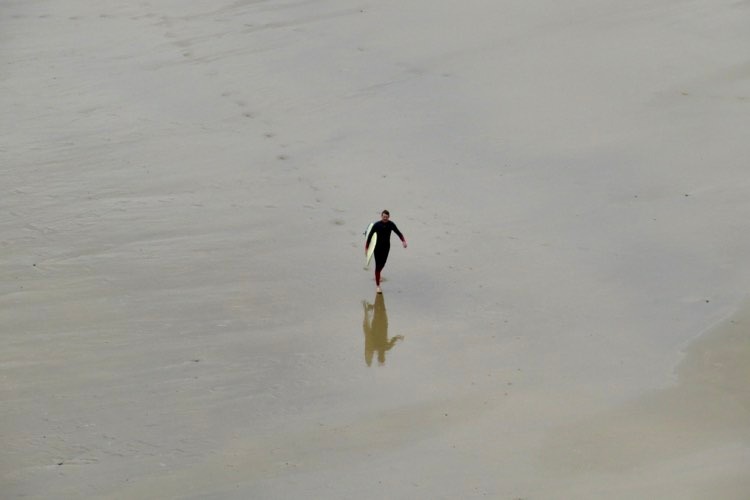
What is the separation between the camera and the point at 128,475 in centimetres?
1119

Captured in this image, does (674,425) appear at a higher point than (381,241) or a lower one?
lower

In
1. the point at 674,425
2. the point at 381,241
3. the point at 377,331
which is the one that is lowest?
the point at 674,425

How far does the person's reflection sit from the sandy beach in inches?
1.3

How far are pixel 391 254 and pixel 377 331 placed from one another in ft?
6.67

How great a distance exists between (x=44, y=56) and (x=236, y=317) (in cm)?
1050

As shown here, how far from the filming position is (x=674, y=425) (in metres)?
11.8

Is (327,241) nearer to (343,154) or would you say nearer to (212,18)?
(343,154)

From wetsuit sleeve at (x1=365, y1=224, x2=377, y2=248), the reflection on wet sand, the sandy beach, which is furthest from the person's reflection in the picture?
the reflection on wet sand

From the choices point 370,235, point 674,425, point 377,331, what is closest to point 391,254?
point 370,235

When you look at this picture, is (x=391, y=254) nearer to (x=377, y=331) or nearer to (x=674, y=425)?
(x=377, y=331)

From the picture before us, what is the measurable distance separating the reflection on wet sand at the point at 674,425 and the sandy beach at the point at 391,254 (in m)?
0.03

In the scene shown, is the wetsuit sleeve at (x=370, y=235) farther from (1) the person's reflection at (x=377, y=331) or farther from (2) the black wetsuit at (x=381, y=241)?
(1) the person's reflection at (x=377, y=331)

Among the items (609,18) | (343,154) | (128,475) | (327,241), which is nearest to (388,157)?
(343,154)

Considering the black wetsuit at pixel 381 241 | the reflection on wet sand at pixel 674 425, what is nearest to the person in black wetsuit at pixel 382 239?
the black wetsuit at pixel 381 241
